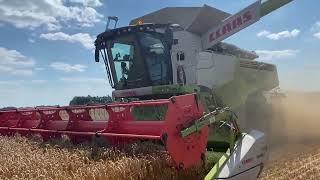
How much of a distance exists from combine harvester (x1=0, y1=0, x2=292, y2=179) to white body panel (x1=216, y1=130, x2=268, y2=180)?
0.4 inches

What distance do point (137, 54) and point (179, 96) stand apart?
3174 millimetres

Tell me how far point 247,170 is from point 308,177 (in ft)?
4.90

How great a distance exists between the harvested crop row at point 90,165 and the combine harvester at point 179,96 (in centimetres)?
17

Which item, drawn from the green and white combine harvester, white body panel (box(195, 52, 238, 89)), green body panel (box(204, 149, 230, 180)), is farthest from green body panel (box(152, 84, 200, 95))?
green body panel (box(204, 149, 230, 180))

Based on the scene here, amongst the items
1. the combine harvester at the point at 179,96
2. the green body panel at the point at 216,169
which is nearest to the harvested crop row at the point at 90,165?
the combine harvester at the point at 179,96

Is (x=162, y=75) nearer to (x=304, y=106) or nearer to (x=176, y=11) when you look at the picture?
(x=176, y=11)

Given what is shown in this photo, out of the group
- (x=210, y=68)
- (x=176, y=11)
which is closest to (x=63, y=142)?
(x=210, y=68)

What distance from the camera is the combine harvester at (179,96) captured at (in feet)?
13.6

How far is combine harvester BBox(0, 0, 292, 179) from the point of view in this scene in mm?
4137

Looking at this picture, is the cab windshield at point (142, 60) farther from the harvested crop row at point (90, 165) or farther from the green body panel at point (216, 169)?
the green body panel at point (216, 169)

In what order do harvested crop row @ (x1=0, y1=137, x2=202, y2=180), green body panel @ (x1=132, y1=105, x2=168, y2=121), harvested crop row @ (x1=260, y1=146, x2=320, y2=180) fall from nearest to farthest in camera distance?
harvested crop row @ (x1=0, y1=137, x2=202, y2=180) → harvested crop row @ (x1=260, y1=146, x2=320, y2=180) → green body panel @ (x1=132, y1=105, x2=168, y2=121)

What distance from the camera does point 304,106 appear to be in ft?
35.9

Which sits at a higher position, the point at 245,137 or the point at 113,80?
the point at 113,80

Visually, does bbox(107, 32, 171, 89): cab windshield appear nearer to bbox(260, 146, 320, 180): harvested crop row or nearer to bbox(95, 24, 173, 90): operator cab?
bbox(95, 24, 173, 90): operator cab
